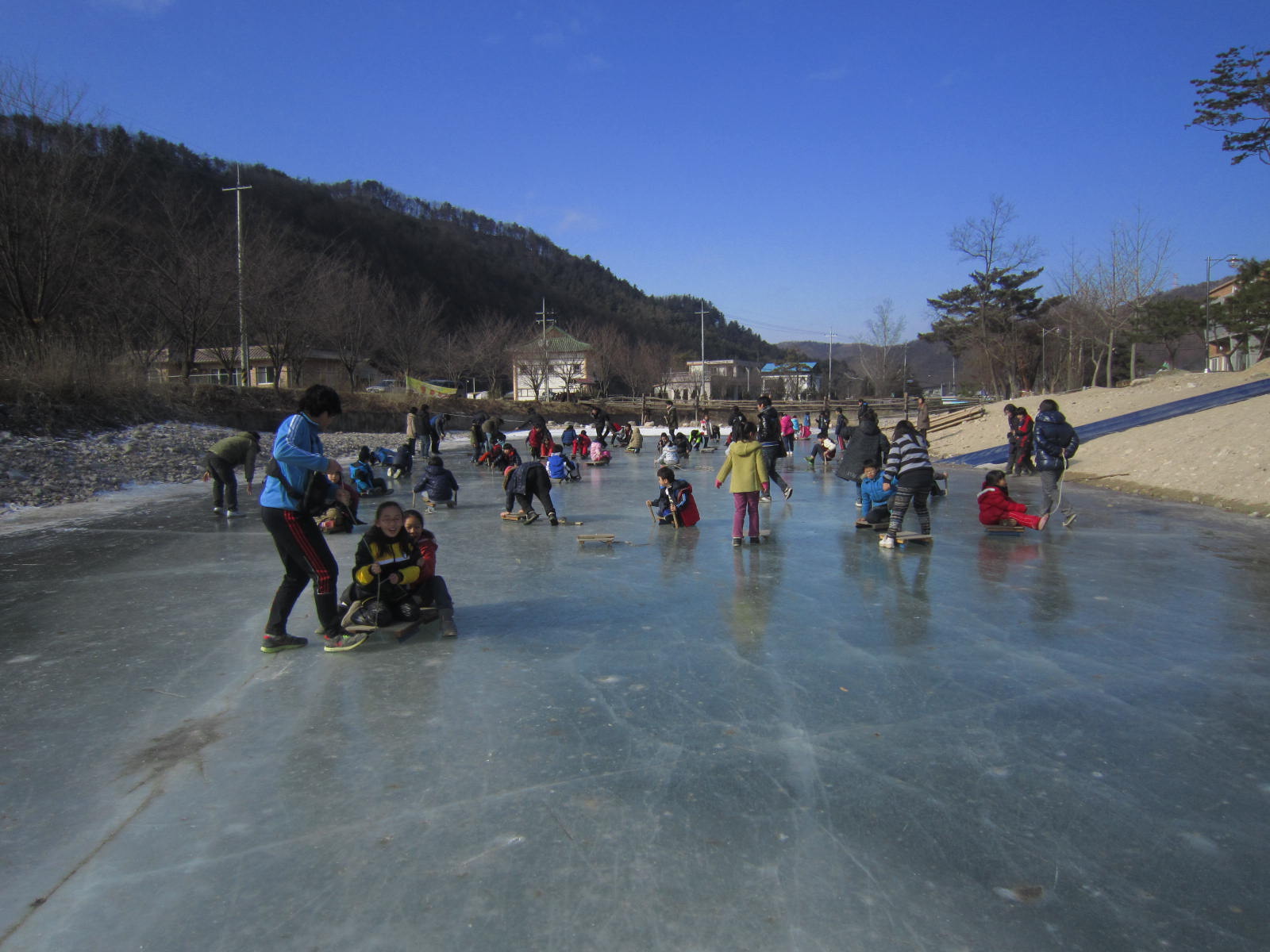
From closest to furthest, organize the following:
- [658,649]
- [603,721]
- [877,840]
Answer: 1. [877,840]
2. [603,721]
3. [658,649]

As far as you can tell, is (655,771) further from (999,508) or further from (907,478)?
(999,508)

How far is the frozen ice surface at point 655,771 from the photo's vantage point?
2.46 m

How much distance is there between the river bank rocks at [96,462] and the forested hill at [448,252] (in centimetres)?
5098

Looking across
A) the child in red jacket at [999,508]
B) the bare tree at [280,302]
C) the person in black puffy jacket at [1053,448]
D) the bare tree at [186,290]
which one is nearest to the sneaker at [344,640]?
the child in red jacket at [999,508]

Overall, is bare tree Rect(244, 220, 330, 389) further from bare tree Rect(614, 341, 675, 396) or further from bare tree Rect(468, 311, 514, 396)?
bare tree Rect(614, 341, 675, 396)

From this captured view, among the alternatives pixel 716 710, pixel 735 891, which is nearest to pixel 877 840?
pixel 735 891

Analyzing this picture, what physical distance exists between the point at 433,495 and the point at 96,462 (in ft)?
24.7

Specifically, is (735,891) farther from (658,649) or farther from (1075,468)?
(1075,468)

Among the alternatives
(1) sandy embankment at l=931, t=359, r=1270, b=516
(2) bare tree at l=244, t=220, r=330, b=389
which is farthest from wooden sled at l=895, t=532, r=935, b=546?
(2) bare tree at l=244, t=220, r=330, b=389

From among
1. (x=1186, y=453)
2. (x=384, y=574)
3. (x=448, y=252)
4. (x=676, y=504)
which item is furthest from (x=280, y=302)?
(x=448, y=252)

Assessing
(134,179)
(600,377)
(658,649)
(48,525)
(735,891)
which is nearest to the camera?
(735,891)

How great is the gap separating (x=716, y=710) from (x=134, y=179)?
80.7 m

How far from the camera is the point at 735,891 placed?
2.56m

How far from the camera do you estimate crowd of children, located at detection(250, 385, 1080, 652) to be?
4969 mm
